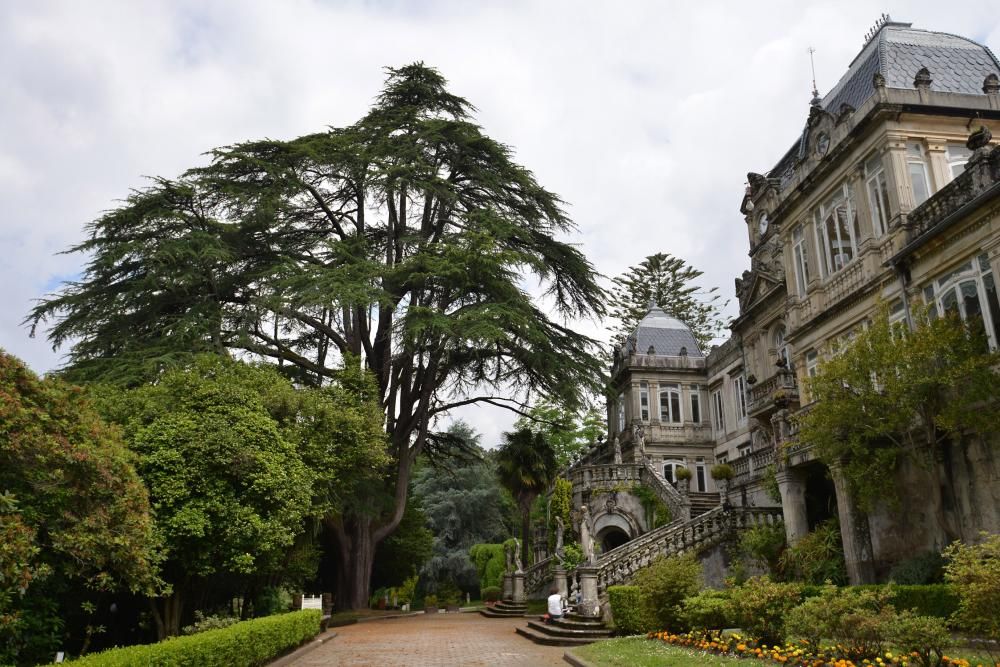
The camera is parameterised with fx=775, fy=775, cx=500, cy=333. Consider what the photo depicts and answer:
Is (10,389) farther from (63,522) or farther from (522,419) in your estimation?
(522,419)

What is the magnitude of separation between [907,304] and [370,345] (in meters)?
20.2

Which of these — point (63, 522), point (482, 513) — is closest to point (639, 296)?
point (482, 513)

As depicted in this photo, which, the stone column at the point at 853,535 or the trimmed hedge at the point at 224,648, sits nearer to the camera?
the trimmed hedge at the point at 224,648

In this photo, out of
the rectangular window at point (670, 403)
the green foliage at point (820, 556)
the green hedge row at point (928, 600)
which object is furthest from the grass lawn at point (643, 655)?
the rectangular window at point (670, 403)

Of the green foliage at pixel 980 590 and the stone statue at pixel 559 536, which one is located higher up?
the stone statue at pixel 559 536

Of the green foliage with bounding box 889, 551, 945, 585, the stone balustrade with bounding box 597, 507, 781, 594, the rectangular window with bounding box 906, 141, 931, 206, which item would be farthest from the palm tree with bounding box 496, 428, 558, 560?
the rectangular window with bounding box 906, 141, 931, 206

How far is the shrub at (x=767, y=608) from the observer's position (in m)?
12.4

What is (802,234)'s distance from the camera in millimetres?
21531

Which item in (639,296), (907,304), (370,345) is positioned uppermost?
(639,296)

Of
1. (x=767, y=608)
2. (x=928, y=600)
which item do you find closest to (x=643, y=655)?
(x=767, y=608)

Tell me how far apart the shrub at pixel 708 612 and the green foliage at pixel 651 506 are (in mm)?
13786

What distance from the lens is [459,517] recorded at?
5159cm

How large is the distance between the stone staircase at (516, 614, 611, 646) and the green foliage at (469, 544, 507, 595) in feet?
79.6

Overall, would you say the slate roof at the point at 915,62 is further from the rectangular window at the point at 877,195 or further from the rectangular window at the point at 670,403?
the rectangular window at the point at 670,403
